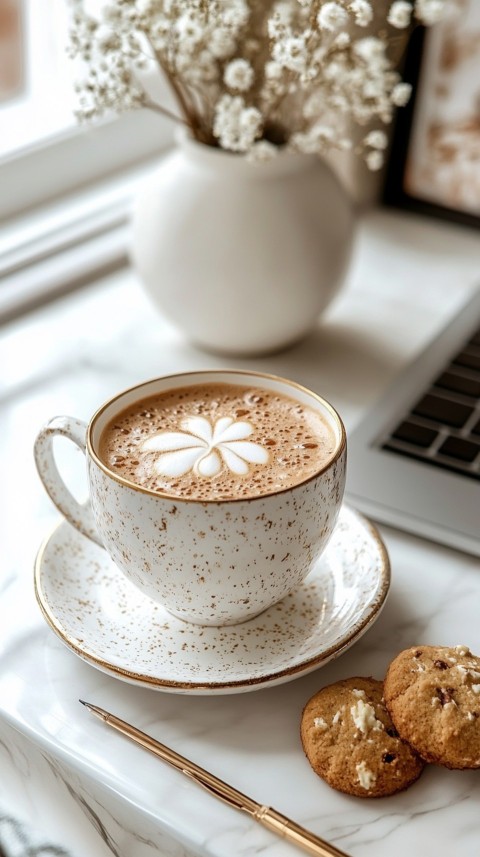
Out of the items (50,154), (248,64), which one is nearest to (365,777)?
(248,64)

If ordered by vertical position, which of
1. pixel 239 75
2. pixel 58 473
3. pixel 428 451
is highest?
pixel 239 75

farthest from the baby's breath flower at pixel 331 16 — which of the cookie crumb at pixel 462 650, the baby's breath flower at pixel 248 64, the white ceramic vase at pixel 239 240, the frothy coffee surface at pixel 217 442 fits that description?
the cookie crumb at pixel 462 650

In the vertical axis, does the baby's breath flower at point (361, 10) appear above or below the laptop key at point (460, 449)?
above

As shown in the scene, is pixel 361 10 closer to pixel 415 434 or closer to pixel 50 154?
pixel 415 434

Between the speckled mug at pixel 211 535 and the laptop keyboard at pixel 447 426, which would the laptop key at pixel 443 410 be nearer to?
the laptop keyboard at pixel 447 426

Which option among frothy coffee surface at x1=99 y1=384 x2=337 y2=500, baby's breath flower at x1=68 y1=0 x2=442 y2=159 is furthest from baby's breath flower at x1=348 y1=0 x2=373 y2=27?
frothy coffee surface at x1=99 y1=384 x2=337 y2=500

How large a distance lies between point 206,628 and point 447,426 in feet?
1.11

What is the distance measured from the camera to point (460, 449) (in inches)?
33.2

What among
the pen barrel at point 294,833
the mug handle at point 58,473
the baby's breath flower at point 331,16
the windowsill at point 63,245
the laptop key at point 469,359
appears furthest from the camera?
the windowsill at point 63,245

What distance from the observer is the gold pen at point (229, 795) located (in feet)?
1.72

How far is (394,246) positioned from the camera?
1.28 metres

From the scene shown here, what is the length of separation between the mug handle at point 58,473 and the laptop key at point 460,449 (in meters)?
0.33

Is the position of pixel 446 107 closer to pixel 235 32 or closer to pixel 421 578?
pixel 235 32

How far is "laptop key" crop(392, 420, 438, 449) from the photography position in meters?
0.86
